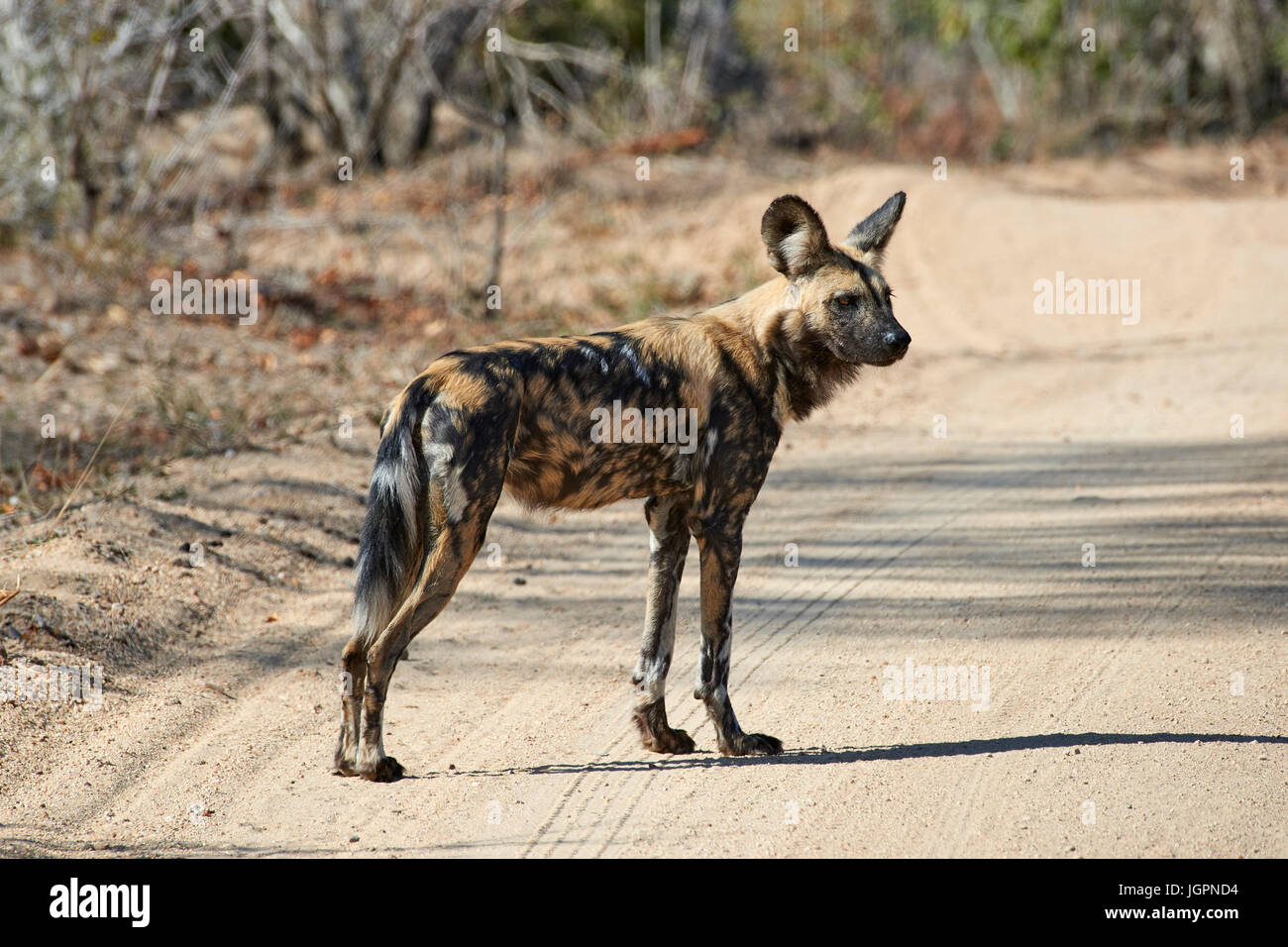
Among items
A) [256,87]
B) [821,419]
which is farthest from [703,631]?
[256,87]

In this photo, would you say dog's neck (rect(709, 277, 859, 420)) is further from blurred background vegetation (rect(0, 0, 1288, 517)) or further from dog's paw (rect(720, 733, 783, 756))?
blurred background vegetation (rect(0, 0, 1288, 517))

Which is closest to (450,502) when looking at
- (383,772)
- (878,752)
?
(383,772)

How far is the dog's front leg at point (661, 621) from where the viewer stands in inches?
182

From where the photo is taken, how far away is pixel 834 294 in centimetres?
454

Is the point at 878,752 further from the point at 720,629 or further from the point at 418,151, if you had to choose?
the point at 418,151

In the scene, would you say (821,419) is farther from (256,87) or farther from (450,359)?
(256,87)

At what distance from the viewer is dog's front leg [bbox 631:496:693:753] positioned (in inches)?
182

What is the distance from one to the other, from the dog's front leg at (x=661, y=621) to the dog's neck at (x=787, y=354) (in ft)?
Answer: 1.84

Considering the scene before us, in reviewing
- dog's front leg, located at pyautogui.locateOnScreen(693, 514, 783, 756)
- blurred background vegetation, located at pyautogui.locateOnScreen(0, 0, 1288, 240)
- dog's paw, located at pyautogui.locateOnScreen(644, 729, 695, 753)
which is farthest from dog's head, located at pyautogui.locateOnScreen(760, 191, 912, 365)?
blurred background vegetation, located at pyautogui.locateOnScreen(0, 0, 1288, 240)

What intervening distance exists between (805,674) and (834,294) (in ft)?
5.59

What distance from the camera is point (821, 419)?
1001 cm

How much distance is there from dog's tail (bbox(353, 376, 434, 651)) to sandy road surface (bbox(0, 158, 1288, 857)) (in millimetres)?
657

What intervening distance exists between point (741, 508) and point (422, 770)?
1510 mm

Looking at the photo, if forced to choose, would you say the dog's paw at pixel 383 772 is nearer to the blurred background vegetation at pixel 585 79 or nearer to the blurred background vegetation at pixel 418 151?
the blurred background vegetation at pixel 418 151
